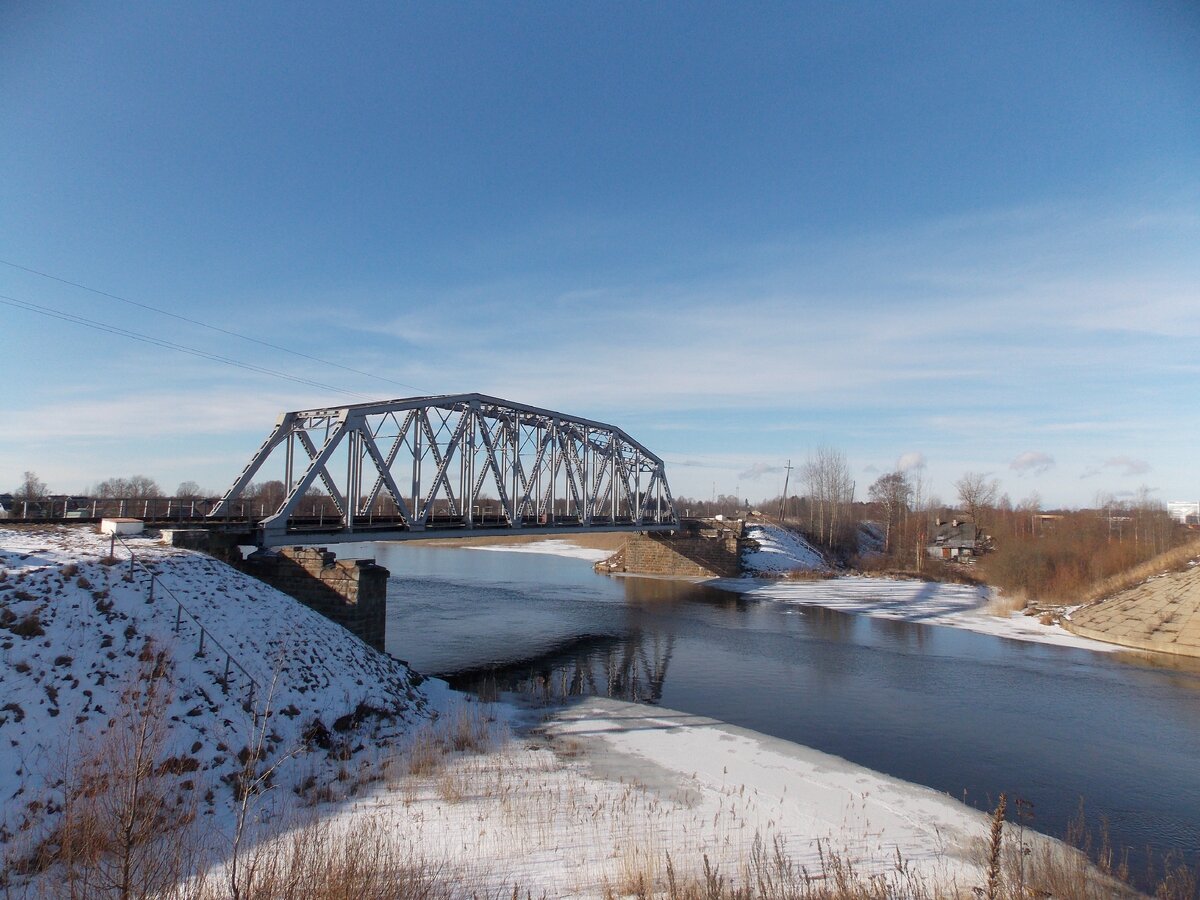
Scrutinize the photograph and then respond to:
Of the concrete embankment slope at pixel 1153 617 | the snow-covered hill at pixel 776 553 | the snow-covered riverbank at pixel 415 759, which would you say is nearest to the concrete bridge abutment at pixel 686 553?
the snow-covered hill at pixel 776 553

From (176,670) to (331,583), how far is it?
31.3 feet

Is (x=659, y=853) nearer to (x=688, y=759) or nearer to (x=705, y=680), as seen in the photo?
(x=688, y=759)

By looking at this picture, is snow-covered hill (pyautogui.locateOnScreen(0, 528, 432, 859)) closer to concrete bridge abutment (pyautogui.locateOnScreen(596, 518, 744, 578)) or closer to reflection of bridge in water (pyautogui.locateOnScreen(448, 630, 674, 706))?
reflection of bridge in water (pyautogui.locateOnScreen(448, 630, 674, 706))

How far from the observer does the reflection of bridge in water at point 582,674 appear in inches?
889

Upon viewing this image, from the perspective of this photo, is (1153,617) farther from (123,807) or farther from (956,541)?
(956,541)

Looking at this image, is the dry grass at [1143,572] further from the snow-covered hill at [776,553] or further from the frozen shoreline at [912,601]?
the snow-covered hill at [776,553]

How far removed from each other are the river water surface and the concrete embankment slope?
3532 millimetres

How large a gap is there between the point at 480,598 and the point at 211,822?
35.6 meters

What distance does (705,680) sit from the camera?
81.7ft

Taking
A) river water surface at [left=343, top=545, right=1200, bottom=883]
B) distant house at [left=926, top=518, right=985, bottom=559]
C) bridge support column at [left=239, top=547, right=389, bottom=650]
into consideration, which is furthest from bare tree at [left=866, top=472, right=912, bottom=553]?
bridge support column at [left=239, top=547, right=389, bottom=650]

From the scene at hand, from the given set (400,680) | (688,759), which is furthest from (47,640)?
(688,759)

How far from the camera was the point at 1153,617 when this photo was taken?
3378 centimetres

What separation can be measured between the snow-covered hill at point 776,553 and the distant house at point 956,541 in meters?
15.8

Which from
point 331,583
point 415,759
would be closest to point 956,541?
point 331,583
